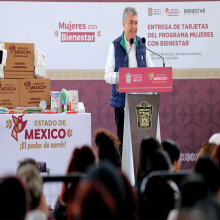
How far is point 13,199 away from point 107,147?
92cm

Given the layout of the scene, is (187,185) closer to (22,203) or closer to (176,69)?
(22,203)

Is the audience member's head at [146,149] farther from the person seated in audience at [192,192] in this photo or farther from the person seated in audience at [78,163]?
the person seated in audience at [192,192]

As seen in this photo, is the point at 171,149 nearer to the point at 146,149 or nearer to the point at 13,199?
the point at 146,149

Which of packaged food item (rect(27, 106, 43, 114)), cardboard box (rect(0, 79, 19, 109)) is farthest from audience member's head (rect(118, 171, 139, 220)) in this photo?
cardboard box (rect(0, 79, 19, 109))

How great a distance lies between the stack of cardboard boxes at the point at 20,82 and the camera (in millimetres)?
2967

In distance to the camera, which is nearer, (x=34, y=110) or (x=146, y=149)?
(x=146, y=149)

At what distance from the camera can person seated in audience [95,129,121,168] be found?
1686 millimetres

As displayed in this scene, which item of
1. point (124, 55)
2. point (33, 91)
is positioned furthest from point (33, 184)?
point (124, 55)

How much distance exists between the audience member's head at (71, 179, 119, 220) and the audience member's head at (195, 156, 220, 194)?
39 centimetres

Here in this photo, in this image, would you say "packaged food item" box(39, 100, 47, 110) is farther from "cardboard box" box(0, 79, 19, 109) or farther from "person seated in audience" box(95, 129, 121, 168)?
"person seated in audience" box(95, 129, 121, 168)

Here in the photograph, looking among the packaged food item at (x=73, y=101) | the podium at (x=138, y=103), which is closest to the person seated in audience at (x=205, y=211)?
the podium at (x=138, y=103)

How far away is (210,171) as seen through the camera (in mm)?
981

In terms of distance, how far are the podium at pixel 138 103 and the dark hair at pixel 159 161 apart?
1363 mm

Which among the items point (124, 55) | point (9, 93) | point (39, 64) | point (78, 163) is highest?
point (124, 55)
